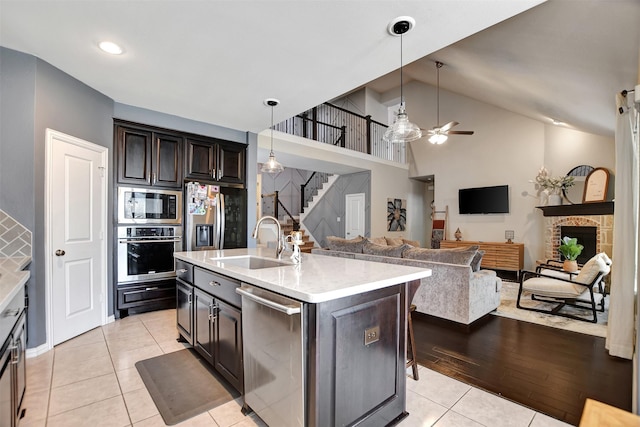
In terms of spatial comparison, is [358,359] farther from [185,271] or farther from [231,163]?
[231,163]

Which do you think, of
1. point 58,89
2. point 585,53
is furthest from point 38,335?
point 585,53

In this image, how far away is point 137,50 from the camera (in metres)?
2.48

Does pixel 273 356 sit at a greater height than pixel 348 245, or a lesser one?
lesser

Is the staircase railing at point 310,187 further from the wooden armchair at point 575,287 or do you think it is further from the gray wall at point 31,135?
the gray wall at point 31,135

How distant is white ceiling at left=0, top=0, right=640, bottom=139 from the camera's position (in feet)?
6.53

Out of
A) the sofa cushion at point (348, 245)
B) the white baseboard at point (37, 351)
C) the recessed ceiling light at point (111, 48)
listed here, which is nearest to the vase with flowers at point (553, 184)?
the sofa cushion at point (348, 245)

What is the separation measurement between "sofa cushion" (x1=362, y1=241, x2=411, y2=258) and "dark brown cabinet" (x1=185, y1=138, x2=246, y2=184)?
7.31 feet

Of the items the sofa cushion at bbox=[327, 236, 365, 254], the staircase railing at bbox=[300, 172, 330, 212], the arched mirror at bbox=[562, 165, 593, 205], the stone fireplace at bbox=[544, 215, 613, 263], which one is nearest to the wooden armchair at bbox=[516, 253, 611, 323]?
the stone fireplace at bbox=[544, 215, 613, 263]

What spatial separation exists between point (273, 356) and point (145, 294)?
2939mm

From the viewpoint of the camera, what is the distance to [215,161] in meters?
4.38

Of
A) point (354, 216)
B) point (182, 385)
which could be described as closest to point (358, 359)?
point (182, 385)

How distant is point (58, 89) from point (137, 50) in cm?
106

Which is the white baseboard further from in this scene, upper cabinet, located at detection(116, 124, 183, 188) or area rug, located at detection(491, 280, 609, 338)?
area rug, located at detection(491, 280, 609, 338)

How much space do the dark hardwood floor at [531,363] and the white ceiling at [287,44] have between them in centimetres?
263
